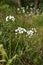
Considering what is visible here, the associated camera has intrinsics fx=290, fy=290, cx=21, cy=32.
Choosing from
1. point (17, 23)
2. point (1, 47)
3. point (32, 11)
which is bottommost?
point (32, 11)

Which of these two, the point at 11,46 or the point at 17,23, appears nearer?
the point at 11,46

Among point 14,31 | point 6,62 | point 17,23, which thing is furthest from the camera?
point 17,23

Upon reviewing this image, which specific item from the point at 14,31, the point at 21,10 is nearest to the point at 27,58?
the point at 14,31

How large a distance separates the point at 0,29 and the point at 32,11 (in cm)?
333

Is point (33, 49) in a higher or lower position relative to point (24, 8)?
higher

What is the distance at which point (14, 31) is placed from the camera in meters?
7.73

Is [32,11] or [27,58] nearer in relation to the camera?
[27,58]

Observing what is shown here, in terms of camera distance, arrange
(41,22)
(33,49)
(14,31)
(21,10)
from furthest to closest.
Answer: (21,10)
(41,22)
(14,31)
(33,49)

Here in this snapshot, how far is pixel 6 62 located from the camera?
629 centimetres

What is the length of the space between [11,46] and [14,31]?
0.86 m

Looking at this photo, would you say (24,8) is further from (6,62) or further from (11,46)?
(6,62)

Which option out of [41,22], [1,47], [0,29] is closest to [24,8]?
[41,22]

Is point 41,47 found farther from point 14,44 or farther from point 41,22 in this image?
point 41,22

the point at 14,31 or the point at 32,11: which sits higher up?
the point at 14,31
